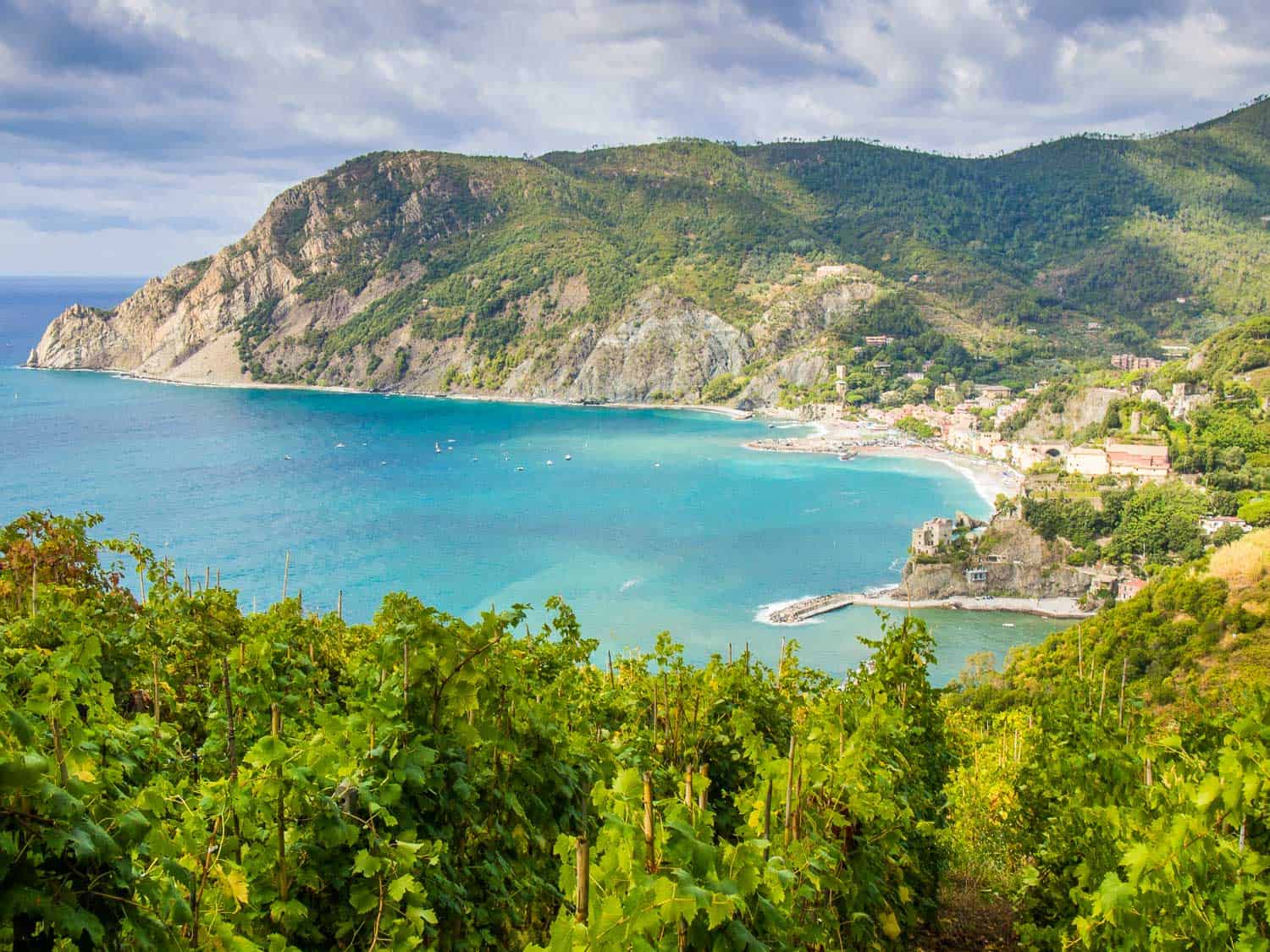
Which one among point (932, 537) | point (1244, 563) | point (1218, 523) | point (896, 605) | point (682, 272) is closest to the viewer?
point (1244, 563)

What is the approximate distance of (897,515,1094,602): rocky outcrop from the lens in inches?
1654

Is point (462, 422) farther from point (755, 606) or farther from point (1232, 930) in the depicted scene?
point (1232, 930)

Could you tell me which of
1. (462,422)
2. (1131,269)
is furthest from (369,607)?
(1131,269)

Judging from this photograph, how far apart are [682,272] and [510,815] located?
13198cm

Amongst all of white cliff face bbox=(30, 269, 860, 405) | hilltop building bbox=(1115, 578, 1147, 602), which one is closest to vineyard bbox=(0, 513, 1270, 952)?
hilltop building bbox=(1115, 578, 1147, 602)

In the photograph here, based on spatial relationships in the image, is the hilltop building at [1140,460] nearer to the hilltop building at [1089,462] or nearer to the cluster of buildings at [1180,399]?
the hilltop building at [1089,462]

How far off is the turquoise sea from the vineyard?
88.1 feet

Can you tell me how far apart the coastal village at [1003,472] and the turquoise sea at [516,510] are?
2.02 m

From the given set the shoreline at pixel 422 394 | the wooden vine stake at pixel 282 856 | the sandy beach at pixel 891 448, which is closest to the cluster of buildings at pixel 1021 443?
the sandy beach at pixel 891 448

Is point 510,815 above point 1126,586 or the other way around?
above

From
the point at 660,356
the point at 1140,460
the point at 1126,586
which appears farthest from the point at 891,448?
the point at 660,356

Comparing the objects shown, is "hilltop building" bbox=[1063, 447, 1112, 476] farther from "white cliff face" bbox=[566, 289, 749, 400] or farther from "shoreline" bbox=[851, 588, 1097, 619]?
"white cliff face" bbox=[566, 289, 749, 400]

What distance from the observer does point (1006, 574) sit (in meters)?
42.7

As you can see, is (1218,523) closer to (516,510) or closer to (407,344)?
(516,510)
